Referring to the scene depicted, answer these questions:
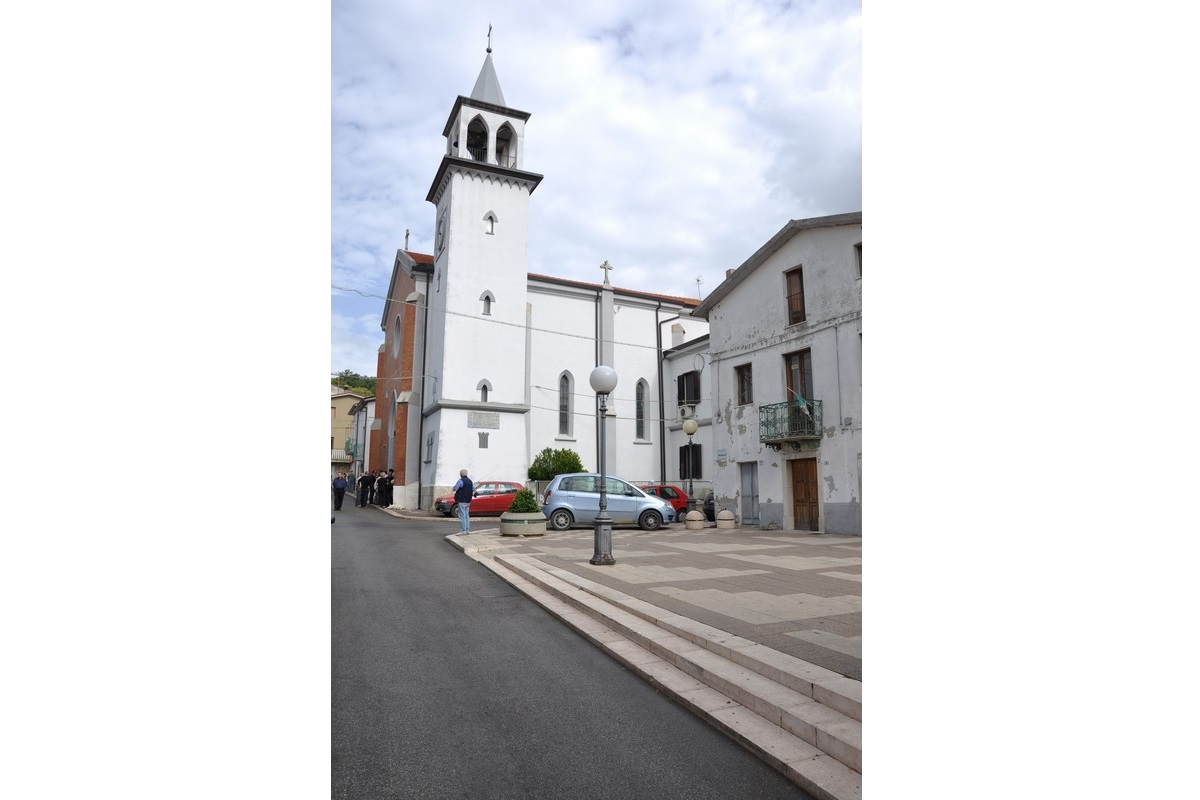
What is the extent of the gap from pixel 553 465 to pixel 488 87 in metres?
16.0

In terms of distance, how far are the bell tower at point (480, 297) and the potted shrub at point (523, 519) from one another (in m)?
11.3

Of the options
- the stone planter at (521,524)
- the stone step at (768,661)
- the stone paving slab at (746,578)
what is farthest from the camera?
the stone planter at (521,524)

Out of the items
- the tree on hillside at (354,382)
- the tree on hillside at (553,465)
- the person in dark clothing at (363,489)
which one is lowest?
the person in dark clothing at (363,489)

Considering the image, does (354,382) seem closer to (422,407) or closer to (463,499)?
(422,407)

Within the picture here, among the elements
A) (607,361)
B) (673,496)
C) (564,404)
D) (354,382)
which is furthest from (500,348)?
(354,382)

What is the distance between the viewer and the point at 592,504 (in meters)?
15.5

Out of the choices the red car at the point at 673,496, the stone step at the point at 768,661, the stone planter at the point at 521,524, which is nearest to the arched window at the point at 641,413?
the red car at the point at 673,496

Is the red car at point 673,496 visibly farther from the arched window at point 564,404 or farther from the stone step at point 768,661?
the stone step at point 768,661

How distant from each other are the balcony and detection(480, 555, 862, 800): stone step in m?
10.5

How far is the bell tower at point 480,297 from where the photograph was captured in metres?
25.2

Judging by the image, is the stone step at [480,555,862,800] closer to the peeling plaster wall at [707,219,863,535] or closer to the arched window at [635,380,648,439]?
the peeling plaster wall at [707,219,863,535]
